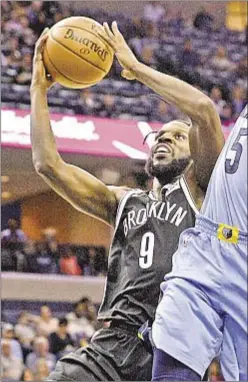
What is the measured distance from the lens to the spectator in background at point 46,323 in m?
4.45

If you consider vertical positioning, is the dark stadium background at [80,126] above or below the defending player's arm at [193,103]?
below

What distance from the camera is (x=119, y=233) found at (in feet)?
7.45

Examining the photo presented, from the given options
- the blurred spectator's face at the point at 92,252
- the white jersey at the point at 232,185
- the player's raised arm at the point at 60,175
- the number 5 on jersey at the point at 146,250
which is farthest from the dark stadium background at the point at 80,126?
the white jersey at the point at 232,185

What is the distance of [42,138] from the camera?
230 cm

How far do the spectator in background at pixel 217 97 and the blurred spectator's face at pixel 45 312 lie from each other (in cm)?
150

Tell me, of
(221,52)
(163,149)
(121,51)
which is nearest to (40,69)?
(121,51)

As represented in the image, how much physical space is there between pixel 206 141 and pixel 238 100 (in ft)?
9.12

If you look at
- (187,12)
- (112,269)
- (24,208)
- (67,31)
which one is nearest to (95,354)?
(112,269)

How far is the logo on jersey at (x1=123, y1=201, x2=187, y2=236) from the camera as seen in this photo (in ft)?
7.27

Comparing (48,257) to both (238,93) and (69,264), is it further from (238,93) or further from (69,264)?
(238,93)

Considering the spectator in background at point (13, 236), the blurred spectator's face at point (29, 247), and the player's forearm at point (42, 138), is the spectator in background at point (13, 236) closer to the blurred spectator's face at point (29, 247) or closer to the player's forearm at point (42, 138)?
the blurred spectator's face at point (29, 247)

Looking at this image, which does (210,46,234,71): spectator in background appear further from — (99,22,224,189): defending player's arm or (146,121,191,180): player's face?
(99,22,224,189): defending player's arm

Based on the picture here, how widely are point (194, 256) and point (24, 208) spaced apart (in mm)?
2256

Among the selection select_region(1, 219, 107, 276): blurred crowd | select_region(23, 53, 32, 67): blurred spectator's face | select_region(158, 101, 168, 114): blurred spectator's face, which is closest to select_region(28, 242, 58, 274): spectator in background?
select_region(1, 219, 107, 276): blurred crowd
